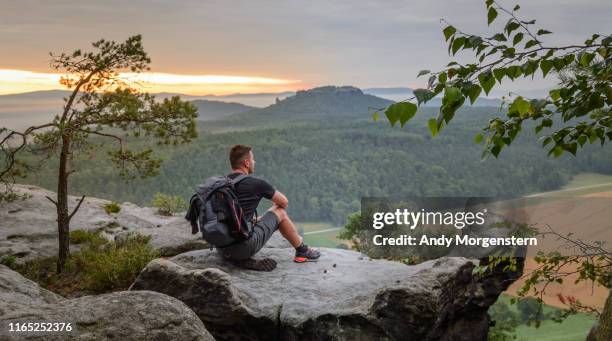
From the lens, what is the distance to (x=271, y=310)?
10031 mm

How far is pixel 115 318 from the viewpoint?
634 centimetres

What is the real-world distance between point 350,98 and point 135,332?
16484cm

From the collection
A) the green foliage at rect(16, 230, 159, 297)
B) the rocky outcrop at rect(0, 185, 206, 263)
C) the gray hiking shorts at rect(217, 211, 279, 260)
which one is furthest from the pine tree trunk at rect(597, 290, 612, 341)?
the rocky outcrop at rect(0, 185, 206, 263)

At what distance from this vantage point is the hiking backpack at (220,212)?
10602mm

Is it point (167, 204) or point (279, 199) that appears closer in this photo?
point (279, 199)

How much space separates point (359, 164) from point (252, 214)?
89.5m

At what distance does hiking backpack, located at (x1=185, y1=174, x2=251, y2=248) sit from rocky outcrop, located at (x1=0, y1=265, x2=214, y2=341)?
373 centimetres

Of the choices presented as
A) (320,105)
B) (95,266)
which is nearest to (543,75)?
(95,266)

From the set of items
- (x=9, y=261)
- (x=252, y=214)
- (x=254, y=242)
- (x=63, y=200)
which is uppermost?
(x=252, y=214)

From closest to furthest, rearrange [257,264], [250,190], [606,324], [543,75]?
[543,75] < [606,324] < [250,190] < [257,264]

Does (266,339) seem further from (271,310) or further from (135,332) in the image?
(135,332)

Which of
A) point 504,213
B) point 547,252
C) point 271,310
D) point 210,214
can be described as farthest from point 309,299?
point 504,213

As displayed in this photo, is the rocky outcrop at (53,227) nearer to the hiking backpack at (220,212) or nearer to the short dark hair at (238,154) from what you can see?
the hiking backpack at (220,212)

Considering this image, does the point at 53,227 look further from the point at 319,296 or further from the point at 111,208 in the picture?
the point at 319,296
